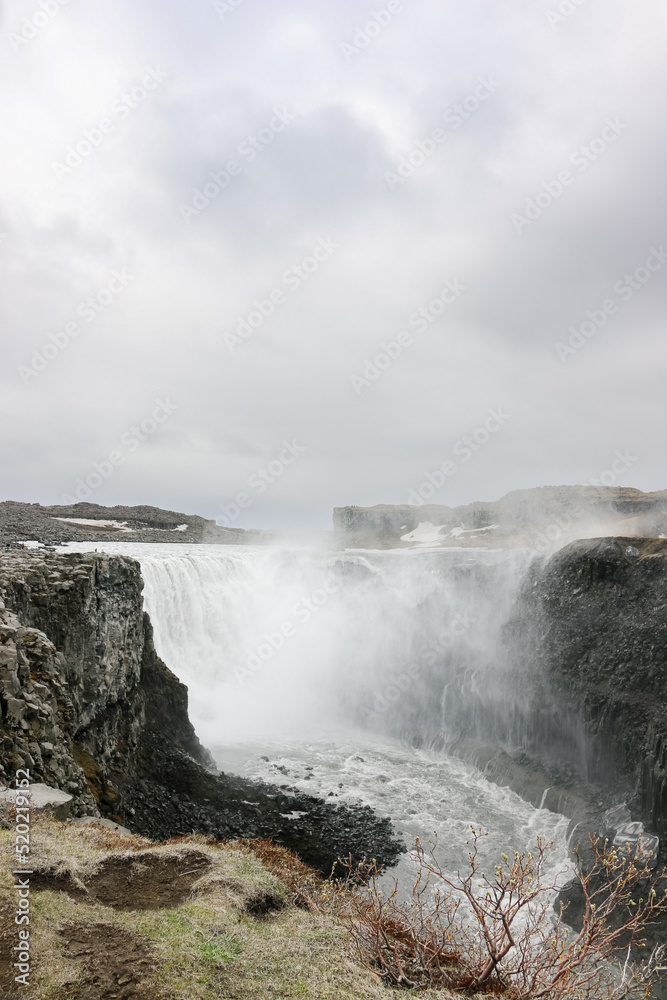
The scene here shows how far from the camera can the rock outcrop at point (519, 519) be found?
56531mm

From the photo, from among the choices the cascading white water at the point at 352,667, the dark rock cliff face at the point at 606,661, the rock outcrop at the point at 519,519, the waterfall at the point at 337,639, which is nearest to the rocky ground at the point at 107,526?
the waterfall at the point at 337,639

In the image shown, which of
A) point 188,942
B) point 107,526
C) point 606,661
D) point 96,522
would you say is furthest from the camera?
point 96,522

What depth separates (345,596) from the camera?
41.4 metres

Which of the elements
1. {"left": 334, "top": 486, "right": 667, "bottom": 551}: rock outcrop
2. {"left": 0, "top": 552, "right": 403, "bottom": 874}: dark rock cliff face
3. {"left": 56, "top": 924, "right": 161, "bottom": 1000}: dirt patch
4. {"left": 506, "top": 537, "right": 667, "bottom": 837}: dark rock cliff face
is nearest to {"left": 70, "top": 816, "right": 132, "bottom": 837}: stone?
{"left": 0, "top": 552, "right": 403, "bottom": 874}: dark rock cliff face

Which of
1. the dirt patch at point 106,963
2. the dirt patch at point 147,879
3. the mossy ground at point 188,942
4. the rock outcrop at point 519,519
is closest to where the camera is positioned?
the dirt patch at point 106,963

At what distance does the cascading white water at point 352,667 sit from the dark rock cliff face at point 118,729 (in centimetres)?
253

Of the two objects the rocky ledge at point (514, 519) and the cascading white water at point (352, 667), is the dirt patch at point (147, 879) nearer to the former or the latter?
the cascading white water at point (352, 667)

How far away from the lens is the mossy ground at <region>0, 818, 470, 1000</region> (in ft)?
17.7

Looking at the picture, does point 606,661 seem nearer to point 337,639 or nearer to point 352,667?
point 352,667

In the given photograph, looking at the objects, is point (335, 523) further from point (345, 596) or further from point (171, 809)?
point (171, 809)

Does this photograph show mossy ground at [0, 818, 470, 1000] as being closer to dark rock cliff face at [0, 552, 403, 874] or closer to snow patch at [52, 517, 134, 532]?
dark rock cliff face at [0, 552, 403, 874]

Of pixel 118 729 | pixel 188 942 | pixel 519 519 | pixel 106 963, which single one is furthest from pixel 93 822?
pixel 519 519

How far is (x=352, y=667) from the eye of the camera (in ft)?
123

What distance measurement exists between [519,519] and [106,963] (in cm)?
7114
